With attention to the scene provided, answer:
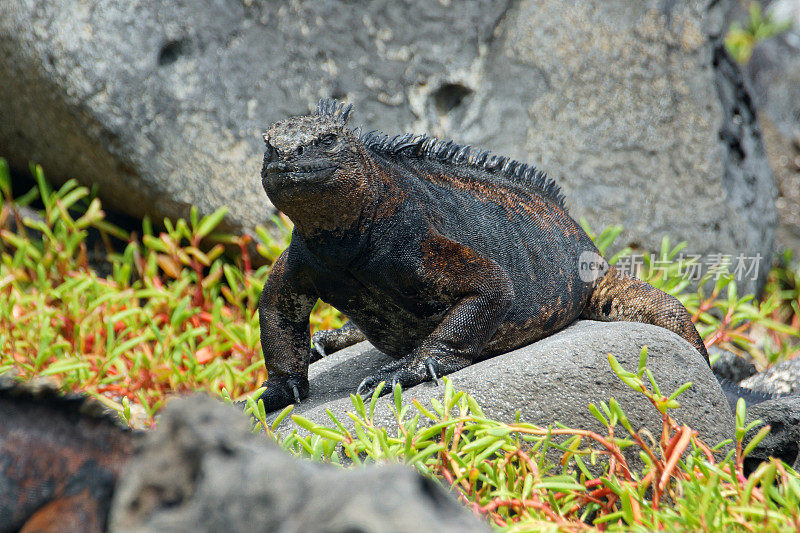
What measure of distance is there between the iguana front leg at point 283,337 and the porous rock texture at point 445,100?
7.22ft

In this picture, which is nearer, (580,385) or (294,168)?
(294,168)

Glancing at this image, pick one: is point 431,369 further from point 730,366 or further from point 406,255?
point 730,366

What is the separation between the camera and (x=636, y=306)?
4.24 meters

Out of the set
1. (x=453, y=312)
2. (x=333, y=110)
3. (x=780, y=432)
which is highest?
(x=333, y=110)

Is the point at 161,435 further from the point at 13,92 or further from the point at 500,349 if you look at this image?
the point at 13,92

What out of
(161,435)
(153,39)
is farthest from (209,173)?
(161,435)

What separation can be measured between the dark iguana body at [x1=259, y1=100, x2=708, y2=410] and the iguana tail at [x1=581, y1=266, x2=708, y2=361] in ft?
0.11

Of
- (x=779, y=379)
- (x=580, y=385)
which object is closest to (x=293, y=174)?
(x=580, y=385)

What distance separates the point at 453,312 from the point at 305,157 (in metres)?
0.91

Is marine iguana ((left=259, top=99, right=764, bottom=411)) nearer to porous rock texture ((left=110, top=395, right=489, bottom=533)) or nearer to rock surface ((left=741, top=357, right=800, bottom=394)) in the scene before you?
rock surface ((left=741, top=357, right=800, bottom=394))

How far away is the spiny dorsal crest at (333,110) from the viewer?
3.23 meters

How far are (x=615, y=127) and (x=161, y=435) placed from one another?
541cm

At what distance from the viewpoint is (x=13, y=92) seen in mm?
5715

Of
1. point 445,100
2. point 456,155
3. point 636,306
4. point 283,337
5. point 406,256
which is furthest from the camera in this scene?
point 445,100
